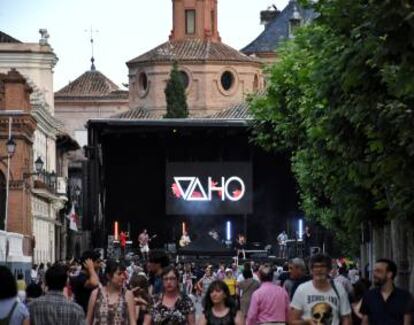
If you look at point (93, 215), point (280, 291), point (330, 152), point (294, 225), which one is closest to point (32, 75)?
point (294, 225)

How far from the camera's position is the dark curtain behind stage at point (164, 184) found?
56344mm

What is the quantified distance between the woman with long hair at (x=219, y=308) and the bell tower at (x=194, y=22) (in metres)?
154

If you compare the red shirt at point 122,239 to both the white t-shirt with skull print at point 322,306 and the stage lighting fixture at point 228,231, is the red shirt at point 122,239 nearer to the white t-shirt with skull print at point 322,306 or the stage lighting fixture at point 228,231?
the stage lighting fixture at point 228,231

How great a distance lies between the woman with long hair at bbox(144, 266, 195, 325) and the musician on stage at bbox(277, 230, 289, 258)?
33536 millimetres

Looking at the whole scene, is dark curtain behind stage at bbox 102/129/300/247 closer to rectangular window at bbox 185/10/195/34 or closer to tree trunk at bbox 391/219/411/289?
tree trunk at bbox 391/219/411/289

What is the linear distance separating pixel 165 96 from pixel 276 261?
11294 centimetres

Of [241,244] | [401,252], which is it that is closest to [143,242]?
[241,244]

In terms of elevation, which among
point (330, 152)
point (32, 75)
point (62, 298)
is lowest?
point (62, 298)

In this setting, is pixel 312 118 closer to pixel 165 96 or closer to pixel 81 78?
pixel 165 96

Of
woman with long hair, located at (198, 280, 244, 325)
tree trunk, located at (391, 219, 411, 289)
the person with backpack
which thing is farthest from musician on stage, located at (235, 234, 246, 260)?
the person with backpack

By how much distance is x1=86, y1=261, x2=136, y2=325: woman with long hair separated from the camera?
840 inches

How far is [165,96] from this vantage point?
16550 centimetres

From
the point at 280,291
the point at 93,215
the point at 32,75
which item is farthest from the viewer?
the point at 32,75

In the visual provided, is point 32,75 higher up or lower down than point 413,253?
higher up
